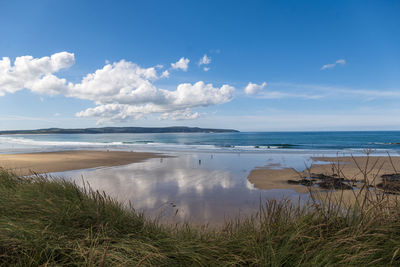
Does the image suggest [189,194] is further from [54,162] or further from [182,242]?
[54,162]

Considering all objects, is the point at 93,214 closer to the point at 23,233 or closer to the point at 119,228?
the point at 119,228

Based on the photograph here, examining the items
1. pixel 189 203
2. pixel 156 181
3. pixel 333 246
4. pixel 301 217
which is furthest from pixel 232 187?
pixel 333 246

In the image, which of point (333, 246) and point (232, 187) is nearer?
point (333, 246)

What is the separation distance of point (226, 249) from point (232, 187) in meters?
8.40

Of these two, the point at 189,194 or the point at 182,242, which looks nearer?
the point at 182,242

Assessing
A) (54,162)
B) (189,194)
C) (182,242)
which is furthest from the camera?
(54,162)

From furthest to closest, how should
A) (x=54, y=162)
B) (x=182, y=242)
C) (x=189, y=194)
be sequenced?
1. (x=54, y=162)
2. (x=189, y=194)
3. (x=182, y=242)

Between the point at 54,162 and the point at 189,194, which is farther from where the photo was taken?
the point at 54,162

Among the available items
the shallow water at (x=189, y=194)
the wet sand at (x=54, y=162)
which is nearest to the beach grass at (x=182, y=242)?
the shallow water at (x=189, y=194)

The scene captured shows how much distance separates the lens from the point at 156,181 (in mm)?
11984

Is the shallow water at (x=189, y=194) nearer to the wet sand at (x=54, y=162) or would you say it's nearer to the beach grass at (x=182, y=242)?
the beach grass at (x=182, y=242)

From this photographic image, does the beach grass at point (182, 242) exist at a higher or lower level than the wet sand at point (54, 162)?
higher

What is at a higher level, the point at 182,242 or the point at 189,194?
the point at 182,242

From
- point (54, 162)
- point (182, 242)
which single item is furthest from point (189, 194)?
point (54, 162)
